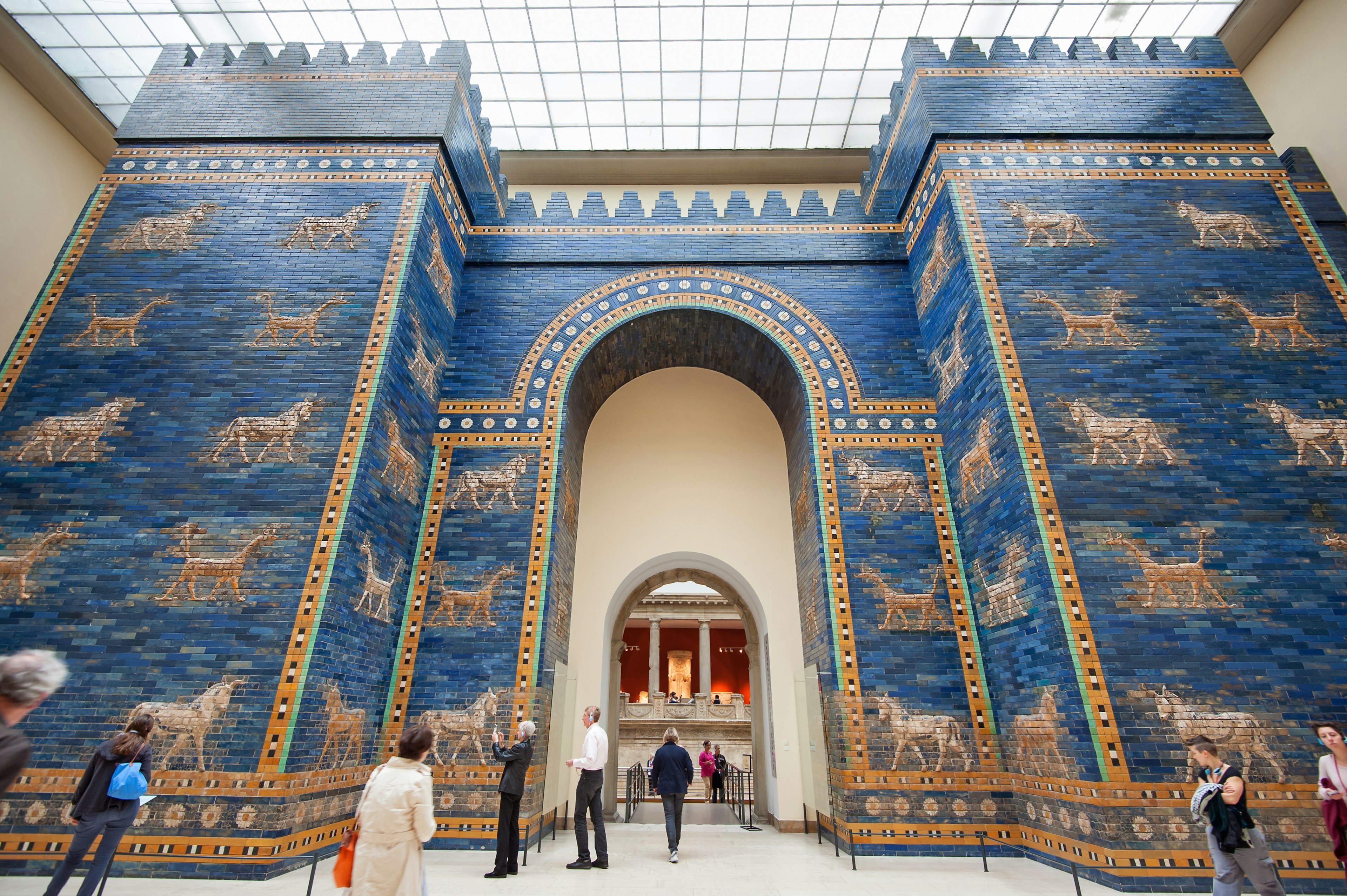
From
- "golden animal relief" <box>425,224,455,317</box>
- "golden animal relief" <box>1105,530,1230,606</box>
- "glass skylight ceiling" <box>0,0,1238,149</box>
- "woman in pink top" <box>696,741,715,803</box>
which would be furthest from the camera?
"woman in pink top" <box>696,741,715,803</box>

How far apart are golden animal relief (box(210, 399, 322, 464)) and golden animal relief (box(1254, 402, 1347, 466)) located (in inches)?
408

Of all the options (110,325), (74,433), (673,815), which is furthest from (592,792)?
(110,325)

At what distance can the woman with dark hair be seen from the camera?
13.6 ft

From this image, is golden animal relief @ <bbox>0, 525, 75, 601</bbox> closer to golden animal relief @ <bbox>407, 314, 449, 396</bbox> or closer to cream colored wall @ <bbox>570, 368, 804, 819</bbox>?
golden animal relief @ <bbox>407, 314, 449, 396</bbox>

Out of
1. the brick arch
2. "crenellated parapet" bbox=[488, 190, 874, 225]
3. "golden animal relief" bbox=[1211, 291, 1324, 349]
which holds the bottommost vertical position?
"golden animal relief" bbox=[1211, 291, 1324, 349]

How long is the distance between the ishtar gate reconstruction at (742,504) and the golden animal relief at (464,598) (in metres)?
0.04

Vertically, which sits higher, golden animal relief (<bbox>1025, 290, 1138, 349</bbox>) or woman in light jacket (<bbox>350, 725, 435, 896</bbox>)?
golden animal relief (<bbox>1025, 290, 1138, 349</bbox>)

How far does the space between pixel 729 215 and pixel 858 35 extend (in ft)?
14.3

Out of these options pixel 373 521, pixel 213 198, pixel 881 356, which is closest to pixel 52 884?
pixel 373 521

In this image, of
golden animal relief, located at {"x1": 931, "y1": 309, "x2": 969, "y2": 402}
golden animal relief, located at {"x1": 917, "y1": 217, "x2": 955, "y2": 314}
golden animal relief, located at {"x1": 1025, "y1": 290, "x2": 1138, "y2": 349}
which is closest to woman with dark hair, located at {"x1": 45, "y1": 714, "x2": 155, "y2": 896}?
golden animal relief, located at {"x1": 931, "y1": 309, "x2": 969, "y2": 402}

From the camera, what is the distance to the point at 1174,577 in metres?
6.14

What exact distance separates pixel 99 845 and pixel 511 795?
9.46 ft

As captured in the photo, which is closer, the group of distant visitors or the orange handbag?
the group of distant visitors

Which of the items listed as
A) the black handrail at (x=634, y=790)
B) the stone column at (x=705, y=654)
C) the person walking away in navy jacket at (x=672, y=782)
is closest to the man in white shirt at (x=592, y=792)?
the person walking away in navy jacket at (x=672, y=782)
